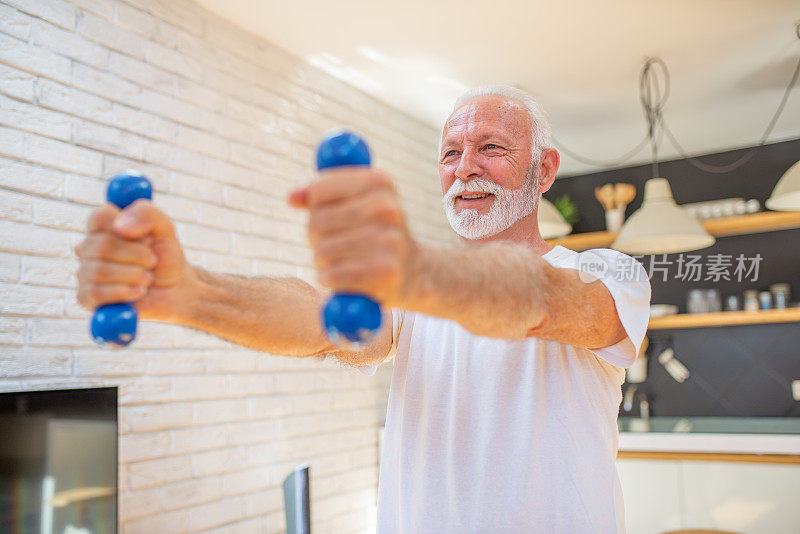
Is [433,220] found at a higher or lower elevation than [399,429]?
higher

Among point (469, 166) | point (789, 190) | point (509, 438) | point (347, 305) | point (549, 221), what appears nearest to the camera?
point (347, 305)

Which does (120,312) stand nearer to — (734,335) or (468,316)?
(468,316)

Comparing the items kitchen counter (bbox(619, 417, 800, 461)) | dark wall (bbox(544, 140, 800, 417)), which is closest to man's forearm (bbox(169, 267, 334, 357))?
kitchen counter (bbox(619, 417, 800, 461))

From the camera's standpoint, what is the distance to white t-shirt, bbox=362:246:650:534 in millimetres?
1160

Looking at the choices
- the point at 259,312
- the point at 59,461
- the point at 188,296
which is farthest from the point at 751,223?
the point at 188,296

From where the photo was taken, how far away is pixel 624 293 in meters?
1.04

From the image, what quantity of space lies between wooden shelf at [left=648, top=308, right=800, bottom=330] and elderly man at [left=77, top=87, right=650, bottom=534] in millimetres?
3401

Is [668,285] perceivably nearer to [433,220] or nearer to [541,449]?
[433,220]

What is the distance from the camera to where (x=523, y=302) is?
79 centimetres

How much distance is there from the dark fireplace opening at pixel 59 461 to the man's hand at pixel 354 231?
1609 millimetres

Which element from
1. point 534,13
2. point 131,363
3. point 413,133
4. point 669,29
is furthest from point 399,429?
point 413,133

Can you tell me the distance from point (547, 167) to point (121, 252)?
1005 mm

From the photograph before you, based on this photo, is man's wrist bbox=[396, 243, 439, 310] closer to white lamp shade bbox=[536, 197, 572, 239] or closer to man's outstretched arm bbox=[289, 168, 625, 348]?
man's outstretched arm bbox=[289, 168, 625, 348]

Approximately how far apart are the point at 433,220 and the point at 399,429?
10.6 ft
